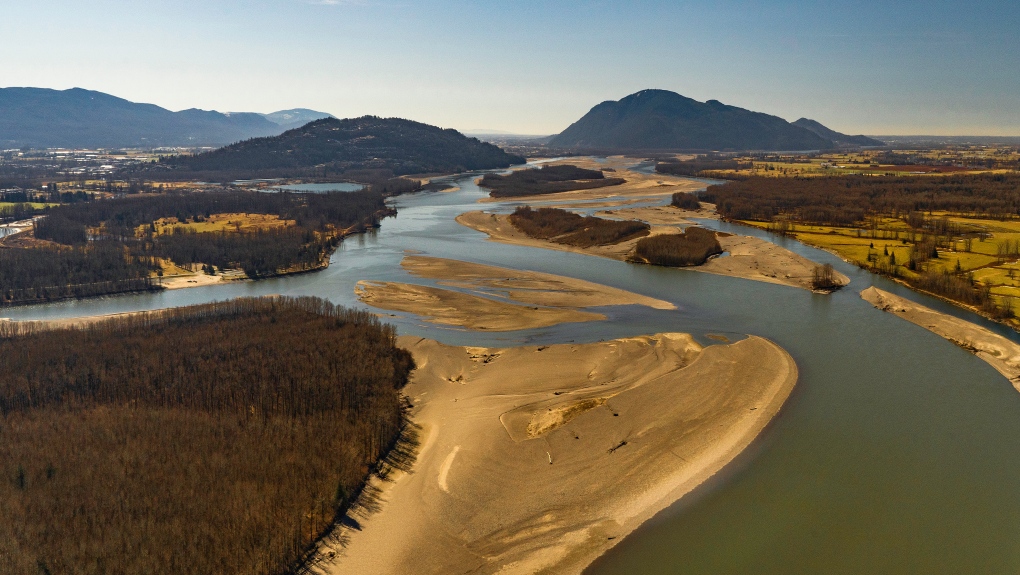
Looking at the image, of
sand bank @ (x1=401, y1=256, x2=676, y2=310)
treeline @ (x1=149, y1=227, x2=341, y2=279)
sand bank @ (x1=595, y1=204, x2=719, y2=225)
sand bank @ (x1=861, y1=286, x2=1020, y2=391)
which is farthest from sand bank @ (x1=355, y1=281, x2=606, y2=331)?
sand bank @ (x1=595, y1=204, x2=719, y2=225)

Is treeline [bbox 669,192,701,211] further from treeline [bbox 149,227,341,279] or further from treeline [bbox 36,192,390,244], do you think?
treeline [bbox 149,227,341,279]

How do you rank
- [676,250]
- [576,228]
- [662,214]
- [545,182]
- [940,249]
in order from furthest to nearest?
[545,182], [662,214], [576,228], [676,250], [940,249]

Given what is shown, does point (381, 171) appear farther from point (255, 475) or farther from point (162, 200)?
point (255, 475)

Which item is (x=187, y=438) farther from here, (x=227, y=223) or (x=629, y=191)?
(x=629, y=191)

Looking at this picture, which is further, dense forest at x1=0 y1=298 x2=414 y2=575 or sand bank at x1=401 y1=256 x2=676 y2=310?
sand bank at x1=401 y1=256 x2=676 y2=310

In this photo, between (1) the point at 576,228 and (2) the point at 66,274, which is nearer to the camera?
(2) the point at 66,274

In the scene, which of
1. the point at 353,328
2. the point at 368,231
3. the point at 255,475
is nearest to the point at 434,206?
the point at 368,231

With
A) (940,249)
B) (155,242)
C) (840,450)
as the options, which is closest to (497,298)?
(840,450)
